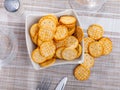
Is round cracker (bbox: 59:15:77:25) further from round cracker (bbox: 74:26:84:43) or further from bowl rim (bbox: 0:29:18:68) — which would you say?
bowl rim (bbox: 0:29:18:68)

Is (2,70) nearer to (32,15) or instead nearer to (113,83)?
(32,15)

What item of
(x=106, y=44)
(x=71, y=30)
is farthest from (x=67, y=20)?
(x=106, y=44)

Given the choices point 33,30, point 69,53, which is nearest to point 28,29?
point 33,30

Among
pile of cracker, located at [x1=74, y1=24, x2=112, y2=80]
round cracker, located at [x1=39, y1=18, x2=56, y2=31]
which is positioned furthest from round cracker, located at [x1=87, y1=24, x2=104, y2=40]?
round cracker, located at [x1=39, y1=18, x2=56, y2=31]

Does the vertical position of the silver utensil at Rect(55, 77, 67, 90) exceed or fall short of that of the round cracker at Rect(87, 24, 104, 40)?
it falls short

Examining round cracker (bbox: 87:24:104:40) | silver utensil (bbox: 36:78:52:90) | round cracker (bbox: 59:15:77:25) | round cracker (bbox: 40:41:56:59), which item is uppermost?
round cracker (bbox: 59:15:77:25)

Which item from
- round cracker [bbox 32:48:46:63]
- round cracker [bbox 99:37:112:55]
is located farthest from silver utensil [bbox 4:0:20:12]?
round cracker [bbox 99:37:112:55]

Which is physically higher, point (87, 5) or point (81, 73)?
point (87, 5)

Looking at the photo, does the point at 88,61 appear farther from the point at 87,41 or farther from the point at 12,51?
the point at 12,51
